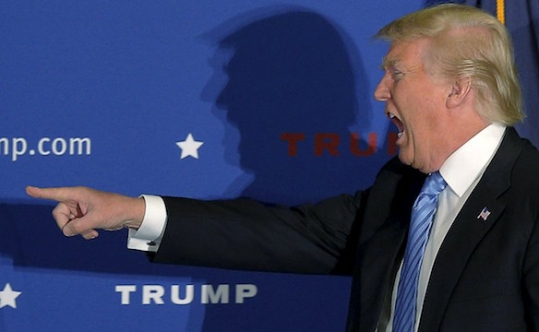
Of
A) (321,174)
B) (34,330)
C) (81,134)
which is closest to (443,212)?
(321,174)

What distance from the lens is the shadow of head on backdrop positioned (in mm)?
2373

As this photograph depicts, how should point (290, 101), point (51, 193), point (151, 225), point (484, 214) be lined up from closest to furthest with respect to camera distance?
point (484, 214), point (51, 193), point (151, 225), point (290, 101)

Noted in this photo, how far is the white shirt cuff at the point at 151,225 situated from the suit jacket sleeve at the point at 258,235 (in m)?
0.01

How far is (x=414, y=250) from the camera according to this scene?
182 cm

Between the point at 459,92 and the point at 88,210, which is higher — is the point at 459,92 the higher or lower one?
the higher one

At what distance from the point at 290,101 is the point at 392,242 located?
0.60 m

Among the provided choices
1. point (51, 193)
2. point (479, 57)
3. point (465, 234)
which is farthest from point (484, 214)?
point (51, 193)

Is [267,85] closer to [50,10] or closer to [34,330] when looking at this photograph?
[50,10]

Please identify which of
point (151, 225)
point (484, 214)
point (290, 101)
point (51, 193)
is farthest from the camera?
point (290, 101)

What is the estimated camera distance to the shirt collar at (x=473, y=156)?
5.91 feet

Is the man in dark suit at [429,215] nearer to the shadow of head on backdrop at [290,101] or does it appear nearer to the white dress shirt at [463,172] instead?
the white dress shirt at [463,172]

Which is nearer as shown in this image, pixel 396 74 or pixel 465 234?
pixel 465 234

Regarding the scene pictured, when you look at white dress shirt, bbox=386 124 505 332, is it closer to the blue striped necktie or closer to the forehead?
the blue striped necktie

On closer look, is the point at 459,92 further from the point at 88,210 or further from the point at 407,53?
the point at 88,210
